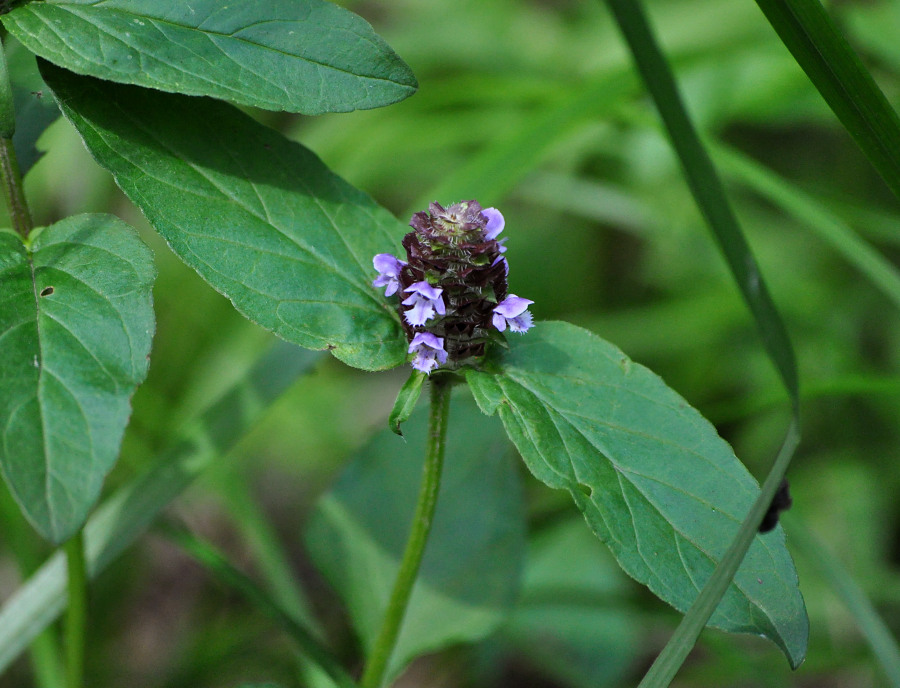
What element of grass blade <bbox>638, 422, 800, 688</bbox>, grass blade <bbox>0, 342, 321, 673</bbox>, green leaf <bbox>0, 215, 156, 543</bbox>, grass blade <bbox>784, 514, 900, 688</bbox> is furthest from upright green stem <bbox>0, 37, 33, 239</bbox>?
grass blade <bbox>784, 514, 900, 688</bbox>

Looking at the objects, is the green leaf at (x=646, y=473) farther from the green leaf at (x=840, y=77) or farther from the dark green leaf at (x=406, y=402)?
the green leaf at (x=840, y=77)

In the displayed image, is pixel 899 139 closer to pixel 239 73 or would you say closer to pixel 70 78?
pixel 239 73

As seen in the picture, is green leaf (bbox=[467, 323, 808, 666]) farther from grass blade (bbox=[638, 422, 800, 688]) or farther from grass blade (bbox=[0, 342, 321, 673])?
grass blade (bbox=[0, 342, 321, 673])

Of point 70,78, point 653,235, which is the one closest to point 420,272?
point 70,78

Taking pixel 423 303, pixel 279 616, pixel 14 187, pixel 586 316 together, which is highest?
pixel 14 187

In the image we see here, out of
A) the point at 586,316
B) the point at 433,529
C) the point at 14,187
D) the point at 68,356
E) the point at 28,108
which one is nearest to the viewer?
the point at 68,356

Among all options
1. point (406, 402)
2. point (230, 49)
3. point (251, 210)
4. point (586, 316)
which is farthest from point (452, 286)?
point (586, 316)

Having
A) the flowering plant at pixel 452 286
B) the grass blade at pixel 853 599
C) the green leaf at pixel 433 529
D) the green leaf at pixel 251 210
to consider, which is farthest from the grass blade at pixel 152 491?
the grass blade at pixel 853 599

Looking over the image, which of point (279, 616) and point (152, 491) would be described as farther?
point (152, 491)

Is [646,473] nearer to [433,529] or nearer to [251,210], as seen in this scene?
[251,210]
